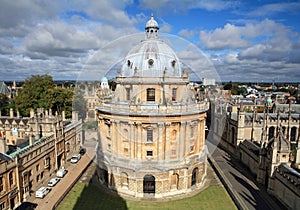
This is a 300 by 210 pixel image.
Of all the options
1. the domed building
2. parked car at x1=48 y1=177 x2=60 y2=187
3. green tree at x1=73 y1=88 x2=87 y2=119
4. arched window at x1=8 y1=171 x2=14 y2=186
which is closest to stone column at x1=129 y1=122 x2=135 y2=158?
the domed building

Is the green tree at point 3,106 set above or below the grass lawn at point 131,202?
above

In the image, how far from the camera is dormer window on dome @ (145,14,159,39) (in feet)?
106

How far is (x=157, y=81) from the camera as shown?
29.3m

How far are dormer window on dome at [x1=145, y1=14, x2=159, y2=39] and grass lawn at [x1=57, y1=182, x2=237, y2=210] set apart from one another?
898 inches

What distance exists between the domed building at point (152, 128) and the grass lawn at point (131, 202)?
151 centimetres

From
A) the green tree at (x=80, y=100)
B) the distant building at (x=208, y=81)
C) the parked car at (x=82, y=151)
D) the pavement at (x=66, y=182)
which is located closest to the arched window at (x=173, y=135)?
the distant building at (x=208, y=81)

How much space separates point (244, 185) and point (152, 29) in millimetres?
26474

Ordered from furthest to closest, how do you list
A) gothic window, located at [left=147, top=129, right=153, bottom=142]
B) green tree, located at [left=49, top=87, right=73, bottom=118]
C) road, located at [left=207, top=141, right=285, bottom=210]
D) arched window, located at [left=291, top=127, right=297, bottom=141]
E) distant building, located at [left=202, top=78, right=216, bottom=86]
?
green tree, located at [left=49, top=87, right=73, bottom=118], arched window, located at [left=291, top=127, right=297, bottom=141], gothic window, located at [left=147, top=129, right=153, bottom=142], road, located at [left=207, top=141, right=285, bottom=210], distant building, located at [left=202, top=78, right=216, bottom=86]

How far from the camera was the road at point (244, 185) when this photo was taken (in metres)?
27.3

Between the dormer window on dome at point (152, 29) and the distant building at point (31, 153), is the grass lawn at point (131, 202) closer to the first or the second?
the distant building at point (31, 153)

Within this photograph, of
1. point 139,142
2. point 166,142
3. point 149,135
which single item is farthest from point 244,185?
point 139,142

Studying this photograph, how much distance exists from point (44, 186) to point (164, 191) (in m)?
17.2

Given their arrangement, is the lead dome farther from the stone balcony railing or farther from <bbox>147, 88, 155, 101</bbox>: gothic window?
the stone balcony railing

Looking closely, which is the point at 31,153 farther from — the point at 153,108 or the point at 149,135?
the point at 153,108
